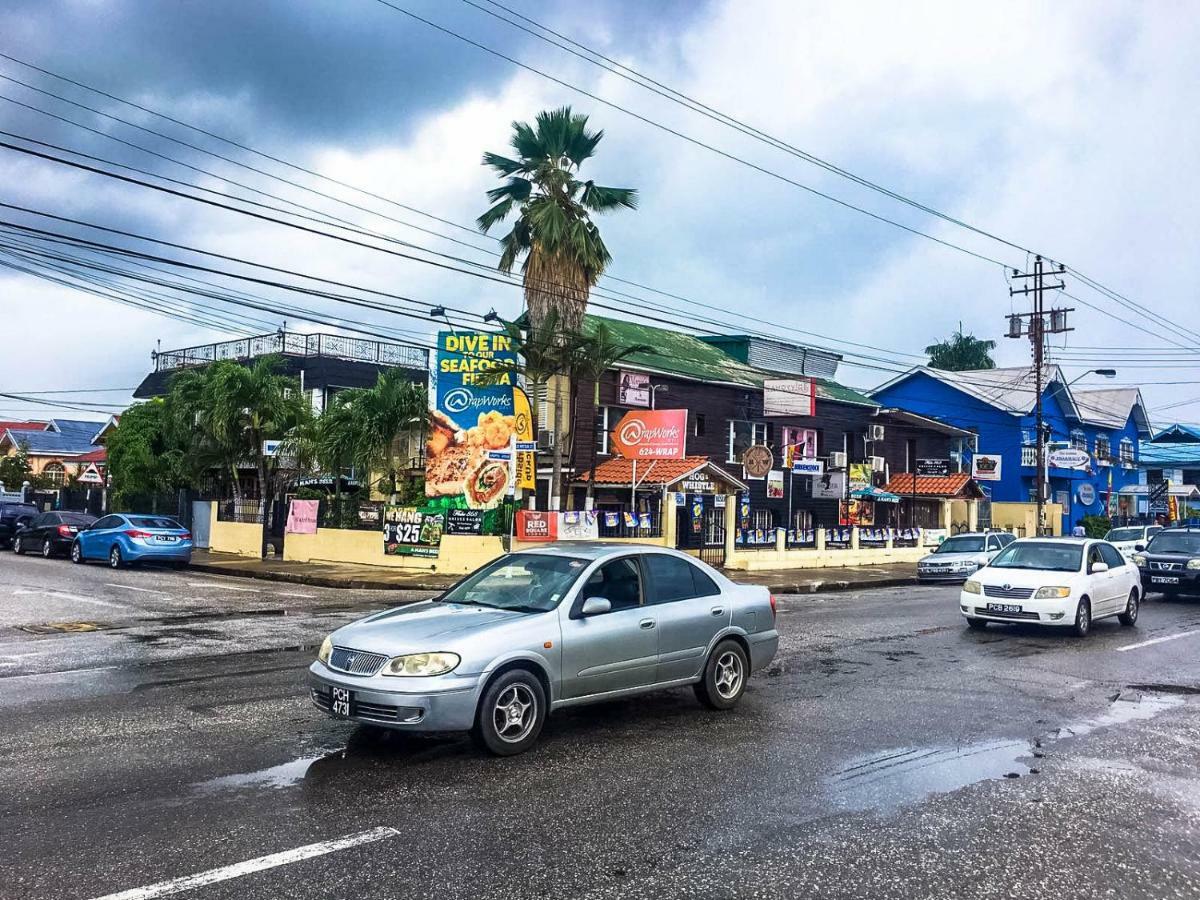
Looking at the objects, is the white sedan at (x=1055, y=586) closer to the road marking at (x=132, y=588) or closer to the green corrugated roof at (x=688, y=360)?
the road marking at (x=132, y=588)

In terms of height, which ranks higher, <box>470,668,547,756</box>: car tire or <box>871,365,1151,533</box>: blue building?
<box>871,365,1151,533</box>: blue building

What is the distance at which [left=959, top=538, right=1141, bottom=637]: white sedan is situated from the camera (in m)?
13.9

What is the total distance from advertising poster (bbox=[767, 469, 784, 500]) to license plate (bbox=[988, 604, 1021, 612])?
2071cm

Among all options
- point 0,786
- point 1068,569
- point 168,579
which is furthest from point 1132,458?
point 0,786

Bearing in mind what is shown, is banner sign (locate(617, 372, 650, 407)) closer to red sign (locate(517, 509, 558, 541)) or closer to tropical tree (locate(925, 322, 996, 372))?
red sign (locate(517, 509, 558, 541))

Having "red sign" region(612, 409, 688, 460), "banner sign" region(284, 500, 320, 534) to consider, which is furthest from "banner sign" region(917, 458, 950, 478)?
"banner sign" region(284, 500, 320, 534)

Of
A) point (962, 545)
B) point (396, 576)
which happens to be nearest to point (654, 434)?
point (396, 576)

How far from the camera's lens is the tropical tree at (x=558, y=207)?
87.8ft

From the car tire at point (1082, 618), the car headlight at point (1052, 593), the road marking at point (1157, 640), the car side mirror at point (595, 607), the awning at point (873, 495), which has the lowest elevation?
the road marking at point (1157, 640)

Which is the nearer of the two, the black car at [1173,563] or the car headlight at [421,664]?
the car headlight at [421,664]

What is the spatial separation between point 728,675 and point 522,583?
82.1 inches

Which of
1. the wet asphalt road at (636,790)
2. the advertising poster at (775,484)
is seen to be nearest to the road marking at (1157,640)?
the wet asphalt road at (636,790)

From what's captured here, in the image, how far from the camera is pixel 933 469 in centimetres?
4100

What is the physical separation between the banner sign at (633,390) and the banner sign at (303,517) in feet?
33.5
